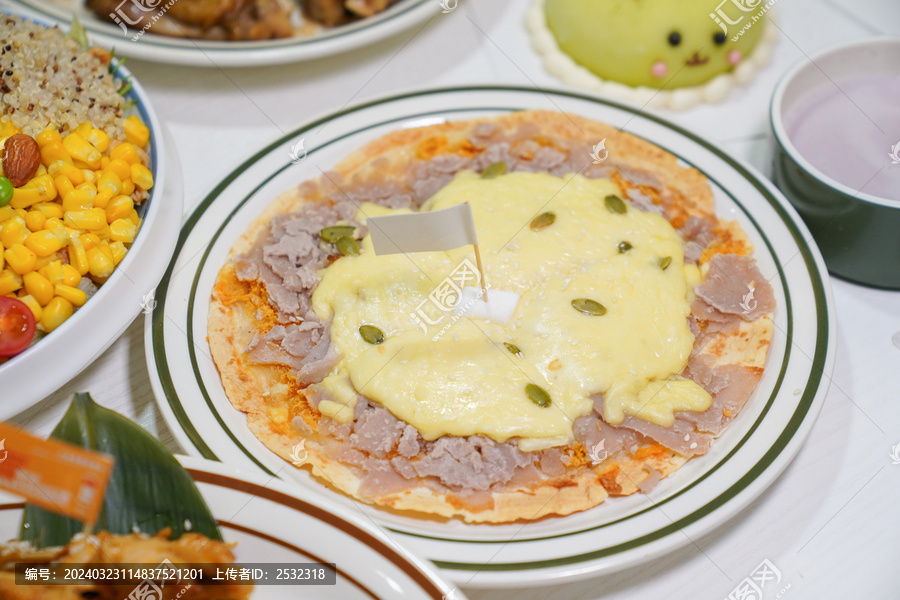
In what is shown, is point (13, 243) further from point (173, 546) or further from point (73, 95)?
point (173, 546)

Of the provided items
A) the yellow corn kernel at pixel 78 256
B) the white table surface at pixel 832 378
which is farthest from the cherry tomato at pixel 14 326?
the white table surface at pixel 832 378

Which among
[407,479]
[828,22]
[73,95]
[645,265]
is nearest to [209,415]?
[407,479]

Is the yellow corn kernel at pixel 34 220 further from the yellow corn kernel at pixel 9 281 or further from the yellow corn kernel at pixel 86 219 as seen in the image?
the yellow corn kernel at pixel 9 281

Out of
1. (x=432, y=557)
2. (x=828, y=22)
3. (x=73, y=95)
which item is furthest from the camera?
(x=828, y=22)

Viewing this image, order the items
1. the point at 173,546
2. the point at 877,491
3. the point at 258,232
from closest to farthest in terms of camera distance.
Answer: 1. the point at 173,546
2. the point at 877,491
3. the point at 258,232

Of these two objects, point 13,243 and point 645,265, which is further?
point 645,265

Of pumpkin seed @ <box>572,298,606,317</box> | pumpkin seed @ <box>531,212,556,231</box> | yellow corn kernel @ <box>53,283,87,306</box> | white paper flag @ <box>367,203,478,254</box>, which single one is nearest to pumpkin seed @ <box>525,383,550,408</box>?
pumpkin seed @ <box>572,298,606,317</box>

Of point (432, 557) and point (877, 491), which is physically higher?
point (432, 557)

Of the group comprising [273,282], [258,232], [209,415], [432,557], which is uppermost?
[258,232]

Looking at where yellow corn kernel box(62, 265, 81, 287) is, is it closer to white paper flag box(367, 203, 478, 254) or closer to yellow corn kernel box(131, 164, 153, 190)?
yellow corn kernel box(131, 164, 153, 190)
